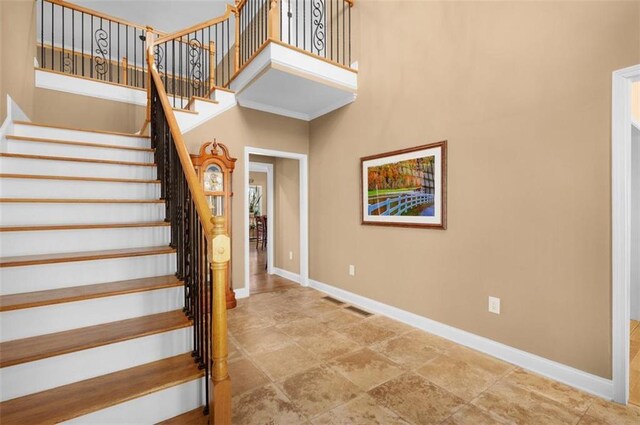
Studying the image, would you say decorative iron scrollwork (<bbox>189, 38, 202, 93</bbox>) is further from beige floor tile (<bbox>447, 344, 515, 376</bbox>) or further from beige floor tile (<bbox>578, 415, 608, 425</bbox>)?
beige floor tile (<bbox>578, 415, 608, 425</bbox>)

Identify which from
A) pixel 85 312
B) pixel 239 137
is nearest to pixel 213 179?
pixel 239 137

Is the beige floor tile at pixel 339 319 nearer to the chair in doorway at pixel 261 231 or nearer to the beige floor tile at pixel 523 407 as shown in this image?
the beige floor tile at pixel 523 407

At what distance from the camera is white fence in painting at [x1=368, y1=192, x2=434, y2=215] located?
10.1 ft

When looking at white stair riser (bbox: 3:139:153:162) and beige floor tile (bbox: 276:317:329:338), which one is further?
beige floor tile (bbox: 276:317:329:338)

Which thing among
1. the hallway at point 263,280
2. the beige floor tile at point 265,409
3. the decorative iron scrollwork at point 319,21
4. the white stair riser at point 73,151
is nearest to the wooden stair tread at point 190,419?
the beige floor tile at point 265,409

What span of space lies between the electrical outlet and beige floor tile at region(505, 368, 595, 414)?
0.45m

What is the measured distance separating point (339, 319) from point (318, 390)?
1339 millimetres

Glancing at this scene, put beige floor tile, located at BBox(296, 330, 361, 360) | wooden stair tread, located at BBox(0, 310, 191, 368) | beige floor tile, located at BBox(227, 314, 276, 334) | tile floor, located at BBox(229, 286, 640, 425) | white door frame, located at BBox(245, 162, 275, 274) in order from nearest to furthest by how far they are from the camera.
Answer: wooden stair tread, located at BBox(0, 310, 191, 368) → tile floor, located at BBox(229, 286, 640, 425) → beige floor tile, located at BBox(296, 330, 361, 360) → beige floor tile, located at BBox(227, 314, 276, 334) → white door frame, located at BBox(245, 162, 275, 274)

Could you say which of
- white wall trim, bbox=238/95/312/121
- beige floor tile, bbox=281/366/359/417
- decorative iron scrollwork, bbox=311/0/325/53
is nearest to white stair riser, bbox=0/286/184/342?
beige floor tile, bbox=281/366/359/417

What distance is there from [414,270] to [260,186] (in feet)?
29.2

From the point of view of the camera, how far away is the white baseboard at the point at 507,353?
2.05 meters

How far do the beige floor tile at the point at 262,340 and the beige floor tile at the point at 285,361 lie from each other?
0.09 m

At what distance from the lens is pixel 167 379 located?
156 centimetres

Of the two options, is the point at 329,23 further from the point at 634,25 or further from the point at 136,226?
the point at 136,226
